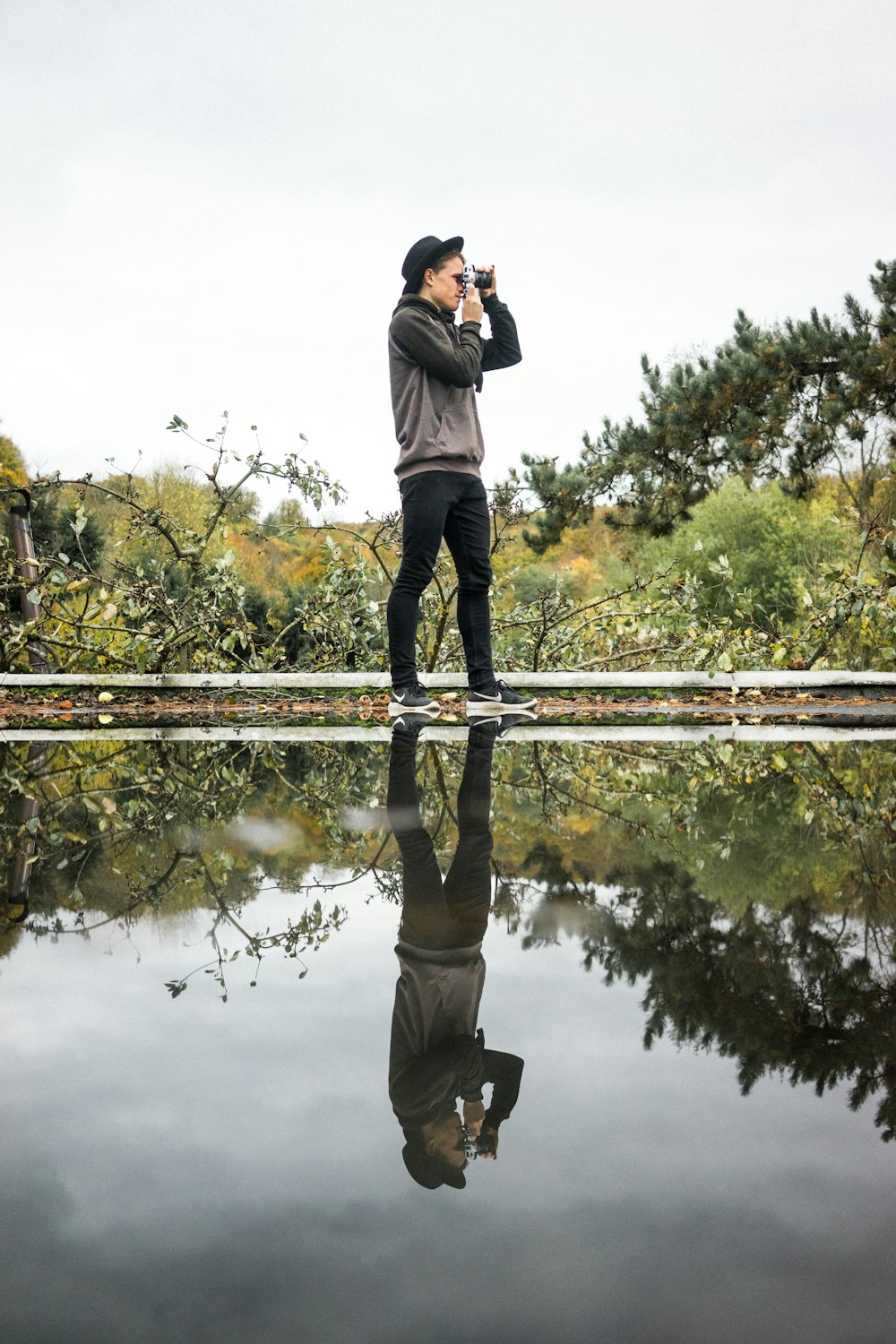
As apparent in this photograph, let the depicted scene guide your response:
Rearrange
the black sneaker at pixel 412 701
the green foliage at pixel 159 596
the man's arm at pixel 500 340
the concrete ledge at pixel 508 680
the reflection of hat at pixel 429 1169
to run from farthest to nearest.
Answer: the green foliage at pixel 159 596
the concrete ledge at pixel 508 680
the black sneaker at pixel 412 701
the man's arm at pixel 500 340
the reflection of hat at pixel 429 1169

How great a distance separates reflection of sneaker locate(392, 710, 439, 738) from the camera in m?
4.25

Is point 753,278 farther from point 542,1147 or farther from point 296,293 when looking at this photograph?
point 542,1147

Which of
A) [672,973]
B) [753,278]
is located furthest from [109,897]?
[753,278]

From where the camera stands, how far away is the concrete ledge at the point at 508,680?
18.2 feet

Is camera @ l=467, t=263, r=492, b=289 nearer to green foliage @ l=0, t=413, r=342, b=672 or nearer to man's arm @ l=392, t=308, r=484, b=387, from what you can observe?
man's arm @ l=392, t=308, r=484, b=387

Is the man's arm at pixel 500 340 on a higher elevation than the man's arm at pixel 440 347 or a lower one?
higher

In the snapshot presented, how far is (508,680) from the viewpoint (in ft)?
18.6

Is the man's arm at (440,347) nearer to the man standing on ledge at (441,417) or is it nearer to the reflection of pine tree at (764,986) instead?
the man standing on ledge at (441,417)

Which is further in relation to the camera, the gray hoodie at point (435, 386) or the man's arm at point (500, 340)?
the man's arm at point (500, 340)

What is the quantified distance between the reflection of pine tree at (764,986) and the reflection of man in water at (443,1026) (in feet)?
0.52

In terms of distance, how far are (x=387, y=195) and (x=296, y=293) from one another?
841 centimetres

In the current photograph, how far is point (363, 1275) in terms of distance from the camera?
1.81ft

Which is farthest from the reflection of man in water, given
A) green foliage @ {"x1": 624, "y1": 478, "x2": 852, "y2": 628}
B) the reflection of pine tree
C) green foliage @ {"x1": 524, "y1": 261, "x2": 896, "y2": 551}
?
green foliage @ {"x1": 624, "y1": 478, "x2": 852, "y2": 628}

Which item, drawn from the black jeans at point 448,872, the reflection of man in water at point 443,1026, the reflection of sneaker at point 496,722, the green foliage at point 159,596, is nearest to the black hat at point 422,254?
the reflection of sneaker at point 496,722
